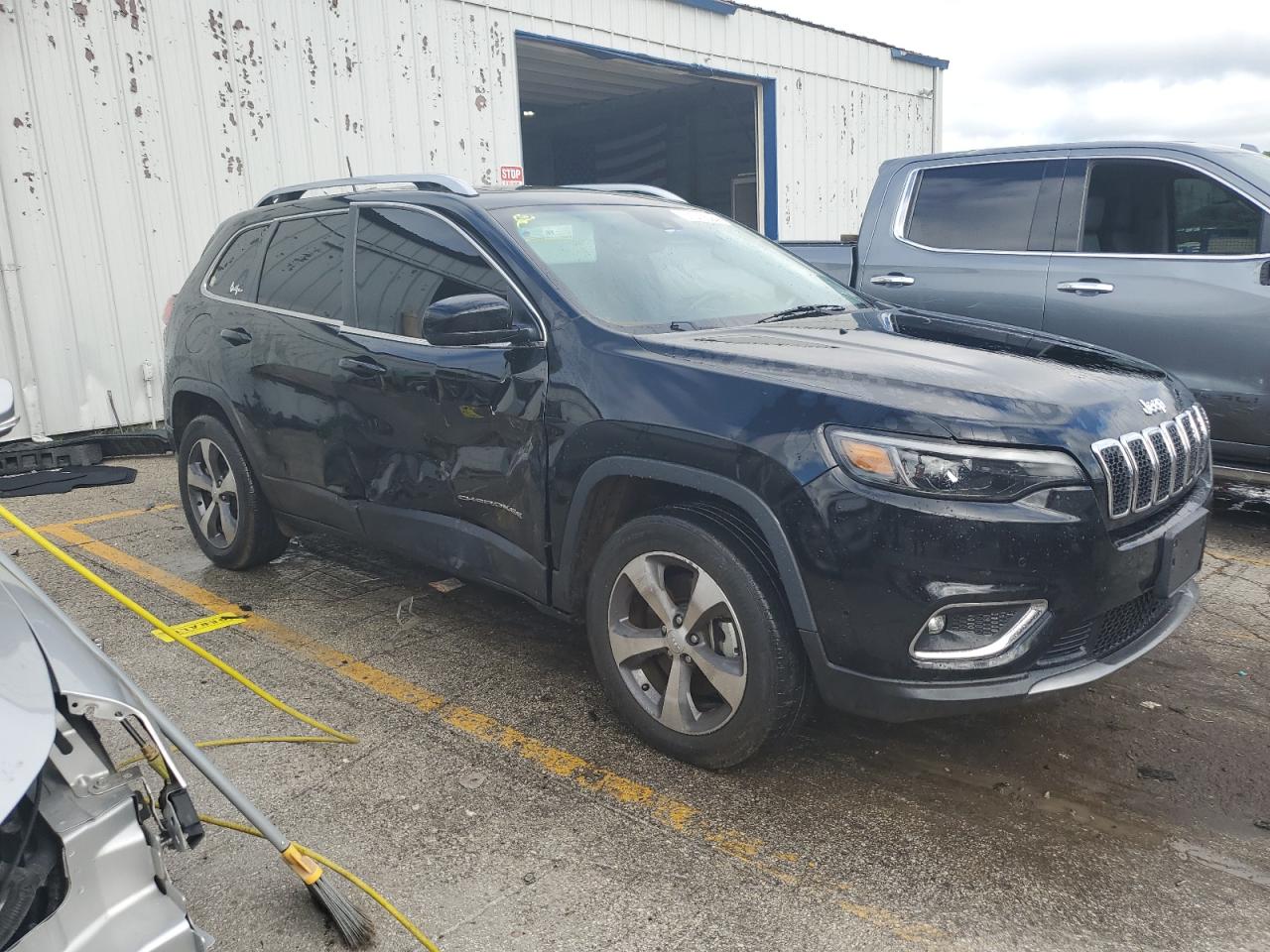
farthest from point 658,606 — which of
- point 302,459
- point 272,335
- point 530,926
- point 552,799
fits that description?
point 272,335

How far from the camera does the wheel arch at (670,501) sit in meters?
2.68

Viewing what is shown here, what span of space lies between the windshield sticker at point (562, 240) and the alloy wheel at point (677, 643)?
117 centimetres

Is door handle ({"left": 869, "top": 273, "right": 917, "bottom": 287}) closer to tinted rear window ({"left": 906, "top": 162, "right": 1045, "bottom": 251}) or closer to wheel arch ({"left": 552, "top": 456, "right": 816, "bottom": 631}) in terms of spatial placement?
tinted rear window ({"left": 906, "top": 162, "right": 1045, "bottom": 251})

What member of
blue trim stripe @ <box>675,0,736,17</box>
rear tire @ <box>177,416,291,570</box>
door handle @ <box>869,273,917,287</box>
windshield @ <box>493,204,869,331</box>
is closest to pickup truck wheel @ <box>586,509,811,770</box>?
windshield @ <box>493,204,869,331</box>

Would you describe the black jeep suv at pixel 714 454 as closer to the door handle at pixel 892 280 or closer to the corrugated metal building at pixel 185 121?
the door handle at pixel 892 280

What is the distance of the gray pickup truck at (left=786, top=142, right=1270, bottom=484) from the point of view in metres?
5.00

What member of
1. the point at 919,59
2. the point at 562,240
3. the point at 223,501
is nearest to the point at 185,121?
the point at 223,501

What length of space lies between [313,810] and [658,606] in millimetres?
1122

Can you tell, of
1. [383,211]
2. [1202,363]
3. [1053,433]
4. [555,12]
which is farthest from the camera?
[555,12]

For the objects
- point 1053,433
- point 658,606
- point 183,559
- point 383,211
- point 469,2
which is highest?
point 469,2

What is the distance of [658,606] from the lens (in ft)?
9.75

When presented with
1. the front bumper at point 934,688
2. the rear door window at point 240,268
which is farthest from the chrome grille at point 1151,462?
the rear door window at point 240,268

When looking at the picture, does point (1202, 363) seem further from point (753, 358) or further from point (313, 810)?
point (313, 810)

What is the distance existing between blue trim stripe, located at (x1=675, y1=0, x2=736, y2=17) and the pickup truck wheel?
10697 millimetres
